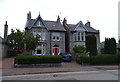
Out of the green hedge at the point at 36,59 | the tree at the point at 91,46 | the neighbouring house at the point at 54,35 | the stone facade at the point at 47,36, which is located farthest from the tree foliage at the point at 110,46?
the stone facade at the point at 47,36

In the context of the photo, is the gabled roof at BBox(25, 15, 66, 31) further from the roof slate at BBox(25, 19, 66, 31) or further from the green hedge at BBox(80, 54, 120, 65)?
the green hedge at BBox(80, 54, 120, 65)

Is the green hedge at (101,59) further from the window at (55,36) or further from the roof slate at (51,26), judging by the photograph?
the roof slate at (51,26)

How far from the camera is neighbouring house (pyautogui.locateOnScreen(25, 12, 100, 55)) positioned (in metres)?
27.9

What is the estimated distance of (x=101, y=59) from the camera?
65.2 feet

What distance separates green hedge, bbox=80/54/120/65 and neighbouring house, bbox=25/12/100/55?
10151mm

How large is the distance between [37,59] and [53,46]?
1185 cm

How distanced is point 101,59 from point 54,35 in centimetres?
1257

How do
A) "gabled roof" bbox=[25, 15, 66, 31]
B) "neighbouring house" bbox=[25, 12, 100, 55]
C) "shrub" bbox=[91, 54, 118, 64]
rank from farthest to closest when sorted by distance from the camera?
"neighbouring house" bbox=[25, 12, 100, 55] < "gabled roof" bbox=[25, 15, 66, 31] < "shrub" bbox=[91, 54, 118, 64]

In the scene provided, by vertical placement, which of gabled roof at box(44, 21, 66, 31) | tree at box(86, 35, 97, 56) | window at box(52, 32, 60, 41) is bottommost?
tree at box(86, 35, 97, 56)

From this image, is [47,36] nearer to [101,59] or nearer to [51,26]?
[51,26]

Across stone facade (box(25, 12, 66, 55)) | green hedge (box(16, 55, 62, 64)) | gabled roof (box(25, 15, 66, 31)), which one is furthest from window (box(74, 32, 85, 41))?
green hedge (box(16, 55, 62, 64))

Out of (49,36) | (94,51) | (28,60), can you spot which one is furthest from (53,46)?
(28,60)

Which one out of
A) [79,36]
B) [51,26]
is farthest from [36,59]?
[79,36]

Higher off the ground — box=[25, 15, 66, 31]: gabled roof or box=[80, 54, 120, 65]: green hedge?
box=[25, 15, 66, 31]: gabled roof
